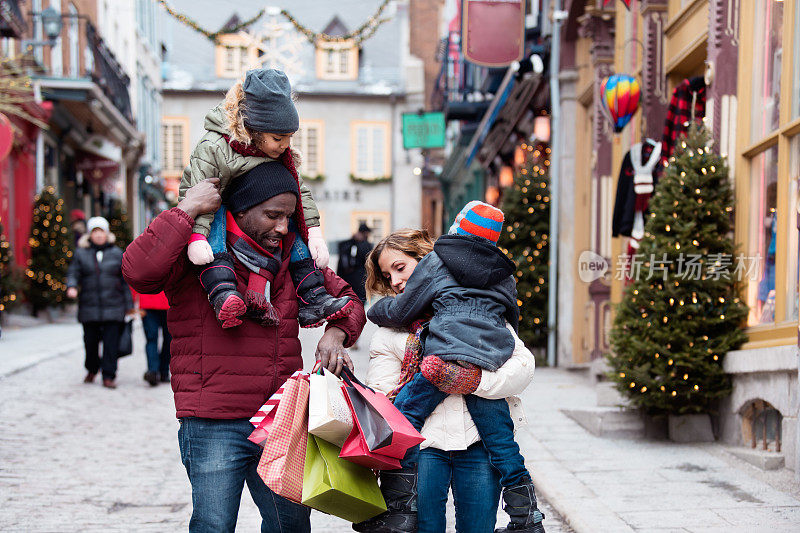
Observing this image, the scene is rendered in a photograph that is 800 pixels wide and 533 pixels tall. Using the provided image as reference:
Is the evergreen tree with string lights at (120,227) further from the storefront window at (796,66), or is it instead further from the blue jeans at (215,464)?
the blue jeans at (215,464)

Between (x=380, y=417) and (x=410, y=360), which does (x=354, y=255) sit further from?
(x=380, y=417)

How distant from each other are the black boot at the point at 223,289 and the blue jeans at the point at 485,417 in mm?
788

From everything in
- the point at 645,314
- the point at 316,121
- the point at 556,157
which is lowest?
the point at 645,314

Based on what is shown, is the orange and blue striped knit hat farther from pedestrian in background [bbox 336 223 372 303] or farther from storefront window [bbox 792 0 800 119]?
pedestrian in background [bbox 336 223 372 303]

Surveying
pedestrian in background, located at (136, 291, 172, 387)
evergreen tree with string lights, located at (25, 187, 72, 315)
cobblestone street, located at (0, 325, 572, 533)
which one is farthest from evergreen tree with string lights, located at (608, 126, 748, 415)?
evergreen tree with string lights, located at (25, 187, 72, 315)

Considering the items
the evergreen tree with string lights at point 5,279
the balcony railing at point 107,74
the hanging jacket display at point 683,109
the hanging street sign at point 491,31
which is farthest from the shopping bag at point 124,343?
the balcony railing at point 107,74

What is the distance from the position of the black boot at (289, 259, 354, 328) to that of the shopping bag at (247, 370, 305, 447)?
0.27 meters

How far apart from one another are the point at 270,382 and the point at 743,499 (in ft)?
10.8

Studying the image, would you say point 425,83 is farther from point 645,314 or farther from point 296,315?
point 296,315

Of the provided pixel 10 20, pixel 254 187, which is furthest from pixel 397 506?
pixel 10 20

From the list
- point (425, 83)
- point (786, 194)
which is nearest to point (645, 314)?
point (786, 194)

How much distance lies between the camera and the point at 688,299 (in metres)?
6.61

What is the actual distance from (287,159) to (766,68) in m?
4.76

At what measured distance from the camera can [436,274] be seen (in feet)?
11.1
